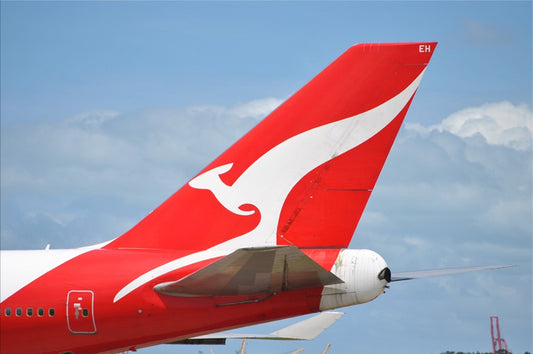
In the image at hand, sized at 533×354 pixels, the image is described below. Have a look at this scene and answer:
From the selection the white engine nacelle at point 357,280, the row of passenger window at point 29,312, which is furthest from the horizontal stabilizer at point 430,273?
the row of passenger window at point 29,312

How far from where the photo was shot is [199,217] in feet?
70.3

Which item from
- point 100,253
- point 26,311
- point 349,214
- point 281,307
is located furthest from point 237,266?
point 26,311

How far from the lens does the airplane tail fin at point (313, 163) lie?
20.6 m

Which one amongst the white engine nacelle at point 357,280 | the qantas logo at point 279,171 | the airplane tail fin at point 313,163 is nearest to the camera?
the white engine nacelle at point 357,280

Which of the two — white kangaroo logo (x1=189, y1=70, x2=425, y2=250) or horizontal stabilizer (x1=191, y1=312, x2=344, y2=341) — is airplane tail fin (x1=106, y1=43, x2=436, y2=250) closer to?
white kangaroo logo (x1=189, y1=70, x2=425, y2=250)

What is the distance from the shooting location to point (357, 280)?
19484mm

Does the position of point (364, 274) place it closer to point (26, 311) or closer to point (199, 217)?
point (199, 217)

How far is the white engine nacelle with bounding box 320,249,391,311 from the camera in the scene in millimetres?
19438

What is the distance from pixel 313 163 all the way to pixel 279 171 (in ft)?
2.75

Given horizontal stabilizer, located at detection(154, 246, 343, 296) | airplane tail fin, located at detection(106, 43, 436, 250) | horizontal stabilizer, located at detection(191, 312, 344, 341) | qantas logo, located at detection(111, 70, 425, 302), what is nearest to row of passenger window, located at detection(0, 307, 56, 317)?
qantas logo, located at detection(111, 70, 425, 302)

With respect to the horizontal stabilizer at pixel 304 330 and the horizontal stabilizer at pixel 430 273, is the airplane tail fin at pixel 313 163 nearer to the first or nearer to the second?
the horizontal stabilizer at pixel 430 273

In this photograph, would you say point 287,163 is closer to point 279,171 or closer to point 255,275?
point 279,171

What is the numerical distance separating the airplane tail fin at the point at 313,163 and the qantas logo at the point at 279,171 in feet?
0.08

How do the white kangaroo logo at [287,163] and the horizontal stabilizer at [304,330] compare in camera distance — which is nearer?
the white kangaroo logo at [287,163]
